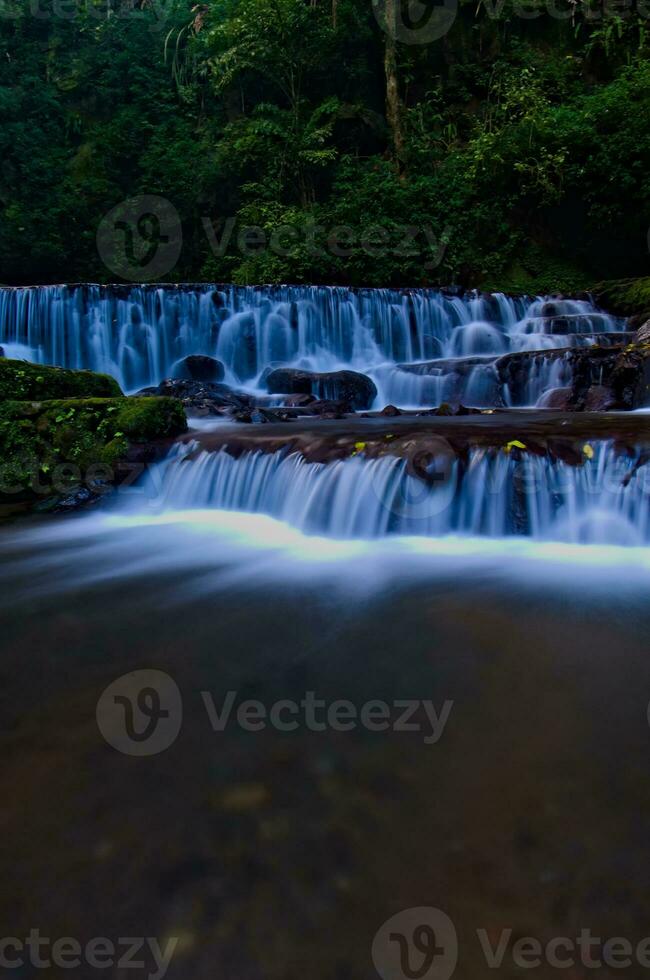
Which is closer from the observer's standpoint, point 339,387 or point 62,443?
point 62,443

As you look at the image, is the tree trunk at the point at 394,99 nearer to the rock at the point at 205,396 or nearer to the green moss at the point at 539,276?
the green moss at the point at 539,276

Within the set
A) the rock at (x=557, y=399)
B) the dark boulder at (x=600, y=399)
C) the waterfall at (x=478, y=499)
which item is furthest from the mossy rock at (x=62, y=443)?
the dark boulder at (x=600, y=399)

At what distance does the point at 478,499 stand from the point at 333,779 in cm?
310

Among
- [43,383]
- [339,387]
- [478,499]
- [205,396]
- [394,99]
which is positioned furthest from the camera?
[394,99]

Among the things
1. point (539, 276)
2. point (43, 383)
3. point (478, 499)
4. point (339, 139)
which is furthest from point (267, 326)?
point (339, 139)

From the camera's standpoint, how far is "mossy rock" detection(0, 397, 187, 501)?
5.99m

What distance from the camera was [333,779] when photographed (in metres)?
1.71

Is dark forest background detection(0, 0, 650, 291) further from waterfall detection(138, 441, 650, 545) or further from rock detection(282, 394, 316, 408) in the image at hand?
waterfall detection(138, 441, 650, 545)

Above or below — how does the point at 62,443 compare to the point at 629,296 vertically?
below

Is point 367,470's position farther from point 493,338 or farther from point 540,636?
point 493,338

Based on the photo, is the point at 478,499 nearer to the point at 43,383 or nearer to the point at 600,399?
the point at 600,399

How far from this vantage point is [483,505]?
445 cm

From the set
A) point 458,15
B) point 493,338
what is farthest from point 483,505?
point 458,15

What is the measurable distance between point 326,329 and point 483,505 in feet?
29.6
